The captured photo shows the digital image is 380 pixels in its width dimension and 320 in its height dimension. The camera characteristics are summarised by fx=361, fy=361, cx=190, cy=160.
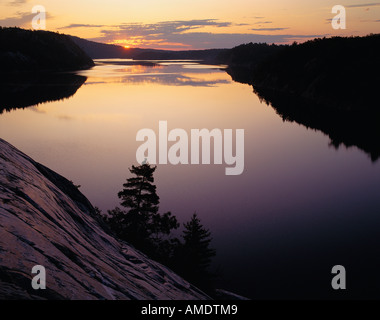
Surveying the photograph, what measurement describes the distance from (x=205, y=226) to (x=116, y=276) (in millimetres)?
15828

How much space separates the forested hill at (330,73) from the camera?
8044cm

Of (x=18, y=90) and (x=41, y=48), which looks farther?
(x=41, y=48)

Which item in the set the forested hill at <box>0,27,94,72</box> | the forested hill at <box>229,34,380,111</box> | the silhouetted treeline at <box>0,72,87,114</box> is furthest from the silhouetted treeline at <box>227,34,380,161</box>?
the forested hill at <box>0,27,94,72</box>

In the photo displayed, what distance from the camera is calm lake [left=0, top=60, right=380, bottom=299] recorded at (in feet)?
65.1

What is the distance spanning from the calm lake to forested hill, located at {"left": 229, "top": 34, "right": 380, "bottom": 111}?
83.0ft

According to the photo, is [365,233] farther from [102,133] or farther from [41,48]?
[41,48]

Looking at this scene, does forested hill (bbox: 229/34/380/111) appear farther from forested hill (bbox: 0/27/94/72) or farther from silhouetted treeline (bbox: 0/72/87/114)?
forested hill (bbox: 0/27/94/72)

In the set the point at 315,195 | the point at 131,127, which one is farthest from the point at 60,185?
the point at 131,127

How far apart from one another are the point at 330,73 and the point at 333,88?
4983 millimetres

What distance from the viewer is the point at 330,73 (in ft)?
288

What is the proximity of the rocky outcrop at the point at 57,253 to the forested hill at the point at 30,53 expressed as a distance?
162638 mm

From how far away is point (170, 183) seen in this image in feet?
106

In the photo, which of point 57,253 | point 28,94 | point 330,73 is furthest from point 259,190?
point 28,94
